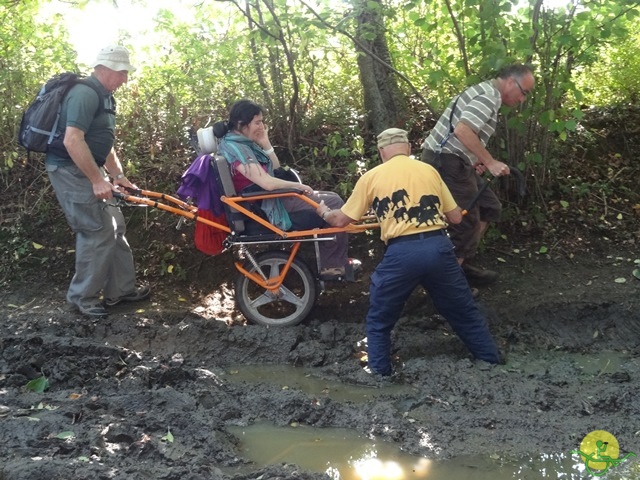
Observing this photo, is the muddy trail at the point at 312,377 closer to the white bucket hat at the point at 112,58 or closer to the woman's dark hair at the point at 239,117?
the woman's dark hair at the point at 239,117

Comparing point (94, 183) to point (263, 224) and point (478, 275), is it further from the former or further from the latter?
point (478, 275)

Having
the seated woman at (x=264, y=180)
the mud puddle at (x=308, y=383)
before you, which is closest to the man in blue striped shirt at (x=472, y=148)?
the seated woman at (x=264, y=180)

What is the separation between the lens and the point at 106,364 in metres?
4.90

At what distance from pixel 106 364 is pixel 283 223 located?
1747mm

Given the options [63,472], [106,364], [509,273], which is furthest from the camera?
[509,273]

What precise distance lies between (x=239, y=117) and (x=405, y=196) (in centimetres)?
167

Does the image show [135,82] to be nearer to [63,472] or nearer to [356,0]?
[356,0]

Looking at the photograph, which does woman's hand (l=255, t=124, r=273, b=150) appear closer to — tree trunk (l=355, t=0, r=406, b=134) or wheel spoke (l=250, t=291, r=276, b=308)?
wheel spoke (l=250, t=291, r=276, b=308)

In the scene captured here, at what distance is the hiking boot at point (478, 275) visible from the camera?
19.9ft

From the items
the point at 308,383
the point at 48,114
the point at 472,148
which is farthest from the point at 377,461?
the point at 48,114

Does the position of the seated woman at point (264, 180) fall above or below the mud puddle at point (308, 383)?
above

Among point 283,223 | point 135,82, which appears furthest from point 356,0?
point 135,82

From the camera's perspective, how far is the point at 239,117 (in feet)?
17.6

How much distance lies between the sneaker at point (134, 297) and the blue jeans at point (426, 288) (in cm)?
256
